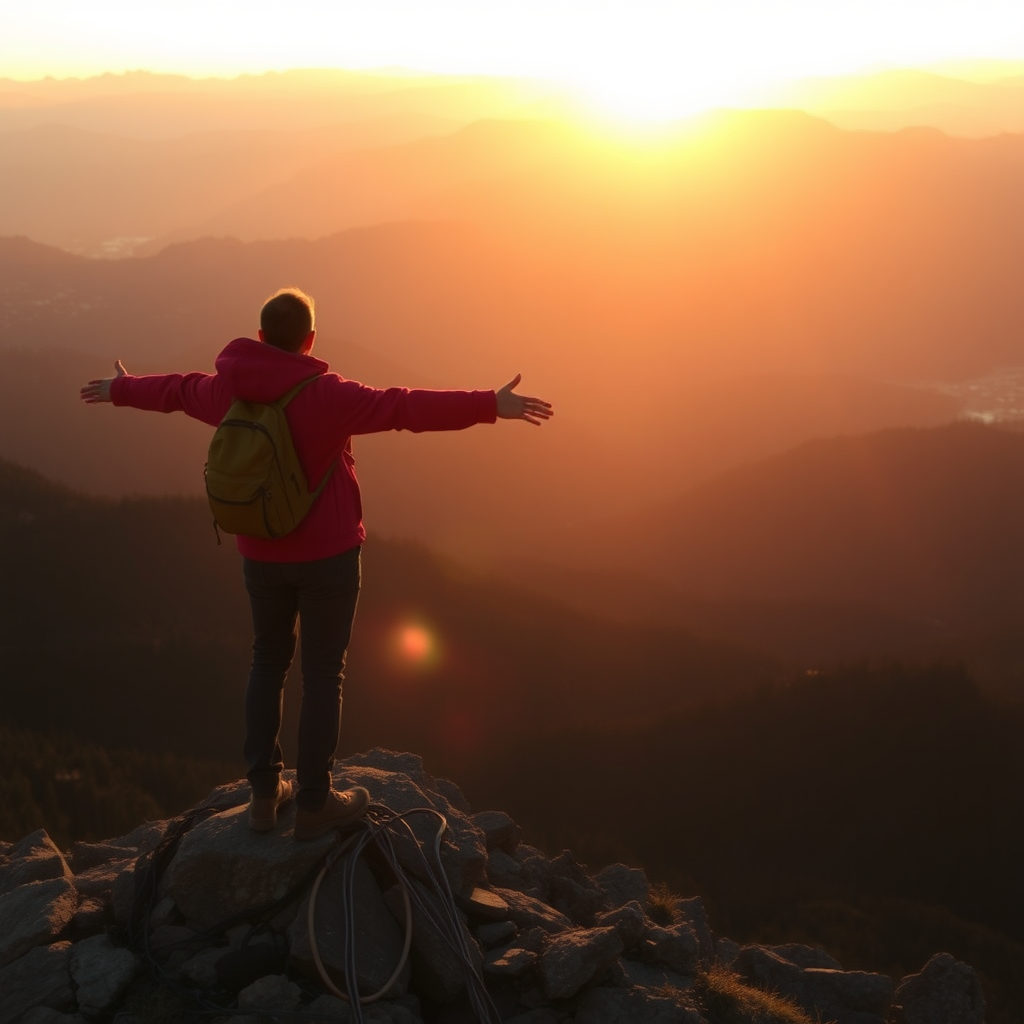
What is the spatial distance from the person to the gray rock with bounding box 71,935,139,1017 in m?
0.98

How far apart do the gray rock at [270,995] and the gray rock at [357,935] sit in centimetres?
16

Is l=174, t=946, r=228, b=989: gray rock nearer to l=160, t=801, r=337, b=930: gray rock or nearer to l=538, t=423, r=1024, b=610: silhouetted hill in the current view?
l=160, t=801, r=337, b=930: gray rock

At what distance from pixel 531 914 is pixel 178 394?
13.6 ft

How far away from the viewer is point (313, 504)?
16.6ft

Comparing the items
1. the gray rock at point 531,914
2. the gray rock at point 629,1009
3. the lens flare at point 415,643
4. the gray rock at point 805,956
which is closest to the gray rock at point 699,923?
the gray rock at point 805,956

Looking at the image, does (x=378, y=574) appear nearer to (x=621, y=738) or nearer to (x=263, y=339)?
(x=621, y=738)

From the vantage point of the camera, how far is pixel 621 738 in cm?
2930

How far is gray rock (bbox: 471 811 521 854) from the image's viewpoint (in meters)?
8.59

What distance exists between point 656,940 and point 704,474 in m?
127

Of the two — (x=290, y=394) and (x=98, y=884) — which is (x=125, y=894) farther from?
(x=290, y=394)

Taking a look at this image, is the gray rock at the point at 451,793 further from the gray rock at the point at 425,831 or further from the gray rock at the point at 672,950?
the gray rock at the point at 672,950

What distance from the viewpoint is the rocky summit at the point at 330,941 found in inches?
213

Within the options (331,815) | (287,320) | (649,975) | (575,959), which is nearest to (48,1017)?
(331,815)

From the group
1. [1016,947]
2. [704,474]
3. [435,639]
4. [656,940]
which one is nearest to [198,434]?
[704,474]
